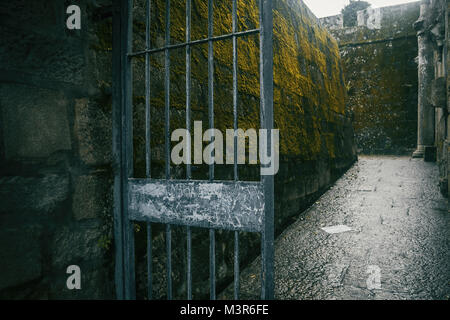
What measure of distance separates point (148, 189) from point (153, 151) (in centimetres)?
28

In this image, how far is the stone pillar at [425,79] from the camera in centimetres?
880

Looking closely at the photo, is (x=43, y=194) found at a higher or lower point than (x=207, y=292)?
higher

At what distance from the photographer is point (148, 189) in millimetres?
1686

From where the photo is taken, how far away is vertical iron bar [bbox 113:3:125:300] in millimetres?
1701

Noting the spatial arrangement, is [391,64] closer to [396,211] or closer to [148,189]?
[396,211]

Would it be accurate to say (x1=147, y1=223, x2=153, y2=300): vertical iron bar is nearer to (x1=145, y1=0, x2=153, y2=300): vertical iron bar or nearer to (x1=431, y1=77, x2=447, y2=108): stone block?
(x1=145, y1=0, x2=153, y2=300): vertical iron bar

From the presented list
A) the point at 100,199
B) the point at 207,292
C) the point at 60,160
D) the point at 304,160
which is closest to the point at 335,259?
the point at 207,292

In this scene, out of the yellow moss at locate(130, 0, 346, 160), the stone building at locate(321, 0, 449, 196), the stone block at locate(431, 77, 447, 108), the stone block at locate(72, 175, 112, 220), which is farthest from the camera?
the stone building at locate(321, 0, 449, 196)

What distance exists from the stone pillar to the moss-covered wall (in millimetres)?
4574

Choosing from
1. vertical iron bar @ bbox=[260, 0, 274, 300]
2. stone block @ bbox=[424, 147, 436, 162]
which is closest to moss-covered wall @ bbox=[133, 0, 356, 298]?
vertical iron bar @ bbox=[260, 0, 274, 300]

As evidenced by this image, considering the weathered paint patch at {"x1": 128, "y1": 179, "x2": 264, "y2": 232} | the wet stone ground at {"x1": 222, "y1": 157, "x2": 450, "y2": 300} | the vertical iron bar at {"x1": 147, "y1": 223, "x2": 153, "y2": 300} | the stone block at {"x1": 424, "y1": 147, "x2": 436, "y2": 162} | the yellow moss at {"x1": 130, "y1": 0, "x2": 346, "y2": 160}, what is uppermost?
the yellow moss at {"x1": 130, "y1": 0, "x2": 346, "y2": 160}

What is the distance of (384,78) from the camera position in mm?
10992

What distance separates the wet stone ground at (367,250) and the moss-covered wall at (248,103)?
11.1 inches

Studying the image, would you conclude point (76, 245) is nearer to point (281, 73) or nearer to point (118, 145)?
point (118, 145)
